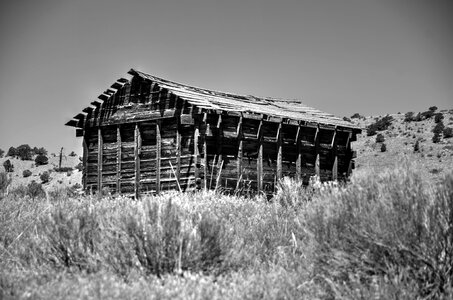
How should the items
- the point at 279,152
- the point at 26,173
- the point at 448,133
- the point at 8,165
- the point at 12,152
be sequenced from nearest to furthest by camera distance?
the point at 279,152 < the point at 448,133 < the point at 26,173 < the point at 8,165 < the point at 12,152

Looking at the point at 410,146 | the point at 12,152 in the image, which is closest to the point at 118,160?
the point at 410,146

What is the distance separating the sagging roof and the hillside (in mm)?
14142

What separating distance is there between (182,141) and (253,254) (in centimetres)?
985

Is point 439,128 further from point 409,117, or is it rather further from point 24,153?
point 24,153

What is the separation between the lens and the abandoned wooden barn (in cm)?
1553

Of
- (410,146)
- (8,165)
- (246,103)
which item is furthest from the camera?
(8,165)

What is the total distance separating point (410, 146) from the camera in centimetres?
Answer: 4538

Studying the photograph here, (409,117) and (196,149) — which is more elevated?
(409,117)

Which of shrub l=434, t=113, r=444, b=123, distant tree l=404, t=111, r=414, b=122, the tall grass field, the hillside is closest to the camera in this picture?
the tall grass field

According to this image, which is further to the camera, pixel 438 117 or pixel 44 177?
pixel 438 117

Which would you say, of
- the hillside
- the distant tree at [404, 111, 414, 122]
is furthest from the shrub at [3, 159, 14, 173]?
the distant tree at [404, 111, 414, 122]

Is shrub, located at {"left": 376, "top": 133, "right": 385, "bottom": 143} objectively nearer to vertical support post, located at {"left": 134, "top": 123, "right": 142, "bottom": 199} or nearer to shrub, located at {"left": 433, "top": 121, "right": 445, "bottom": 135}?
shrub, located at {"left": 433, "top": 121, "right": 445, "bottom": 135}

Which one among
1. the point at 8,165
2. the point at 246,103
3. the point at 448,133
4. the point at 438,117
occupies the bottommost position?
the point at 8,165

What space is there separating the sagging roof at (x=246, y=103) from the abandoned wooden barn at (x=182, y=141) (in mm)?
96
